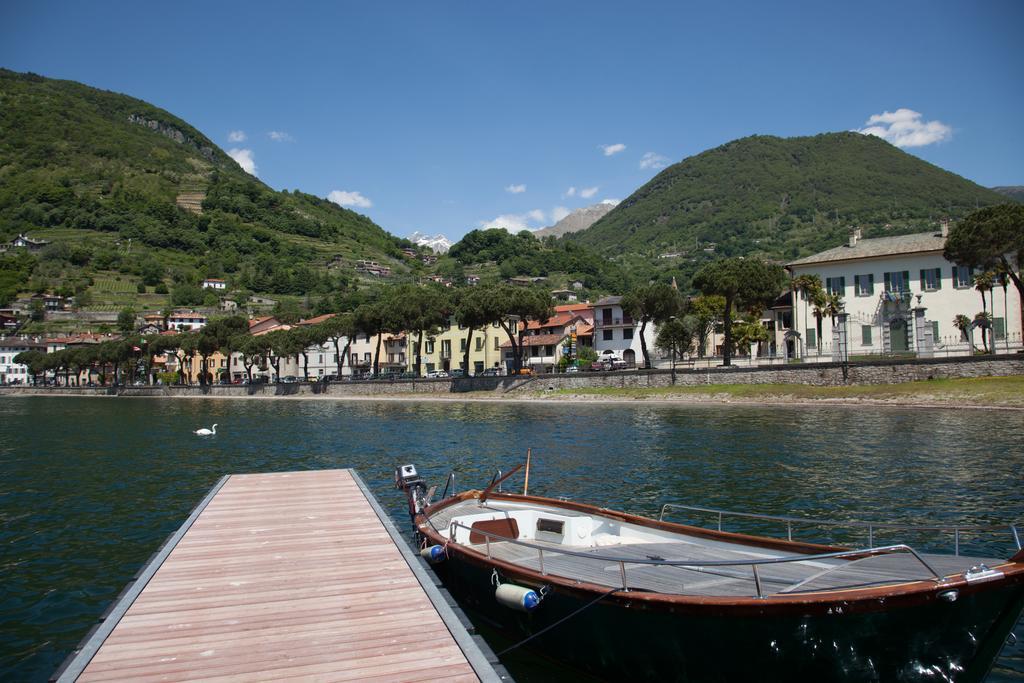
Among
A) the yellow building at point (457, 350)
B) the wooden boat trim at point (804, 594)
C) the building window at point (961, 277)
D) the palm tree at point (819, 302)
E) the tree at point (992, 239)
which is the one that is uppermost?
the tree at point (992, 239)

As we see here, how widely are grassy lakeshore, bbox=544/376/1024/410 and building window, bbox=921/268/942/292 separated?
17622 millimetres

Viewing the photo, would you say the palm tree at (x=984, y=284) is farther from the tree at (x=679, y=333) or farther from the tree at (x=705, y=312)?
the tree at (x=679, y=333)

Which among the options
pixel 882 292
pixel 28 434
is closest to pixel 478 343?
pixel 882 292

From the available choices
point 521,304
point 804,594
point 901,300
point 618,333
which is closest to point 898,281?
point 901,300

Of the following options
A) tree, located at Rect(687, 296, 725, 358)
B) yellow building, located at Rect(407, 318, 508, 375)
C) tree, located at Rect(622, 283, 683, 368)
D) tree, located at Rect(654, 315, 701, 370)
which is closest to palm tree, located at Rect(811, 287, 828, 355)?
tree, located at Rect(687, 296, 725, 358)

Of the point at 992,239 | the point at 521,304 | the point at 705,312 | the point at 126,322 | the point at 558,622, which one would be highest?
the point at 126,322

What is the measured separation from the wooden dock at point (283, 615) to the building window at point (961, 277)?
230ft

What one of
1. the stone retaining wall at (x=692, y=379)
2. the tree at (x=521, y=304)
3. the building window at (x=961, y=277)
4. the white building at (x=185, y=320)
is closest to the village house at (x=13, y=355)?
the white building at (x=185, y=320)

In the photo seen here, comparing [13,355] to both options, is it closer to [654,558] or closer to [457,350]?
[457,350]

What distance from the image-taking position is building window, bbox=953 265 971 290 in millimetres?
66438

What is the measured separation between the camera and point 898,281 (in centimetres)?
7062

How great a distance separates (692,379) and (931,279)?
25.4 meters

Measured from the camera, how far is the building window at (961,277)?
66.4 metres

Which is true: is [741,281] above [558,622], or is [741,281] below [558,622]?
above
